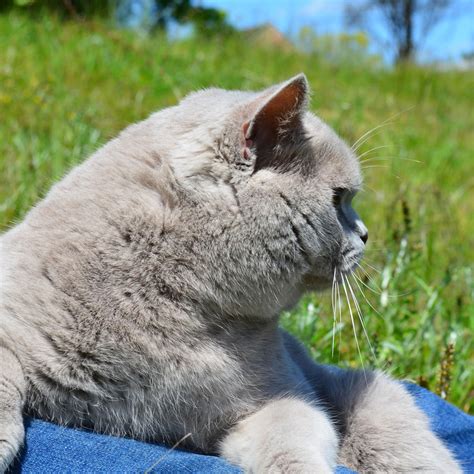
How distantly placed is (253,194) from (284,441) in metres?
0.50

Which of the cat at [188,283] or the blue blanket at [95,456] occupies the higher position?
the cat at [188,283]

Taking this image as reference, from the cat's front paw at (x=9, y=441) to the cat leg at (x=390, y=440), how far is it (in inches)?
30.8

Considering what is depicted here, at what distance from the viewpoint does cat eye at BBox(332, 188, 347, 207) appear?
1.61 meters

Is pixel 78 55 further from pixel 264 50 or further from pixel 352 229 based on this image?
pixel 352 229

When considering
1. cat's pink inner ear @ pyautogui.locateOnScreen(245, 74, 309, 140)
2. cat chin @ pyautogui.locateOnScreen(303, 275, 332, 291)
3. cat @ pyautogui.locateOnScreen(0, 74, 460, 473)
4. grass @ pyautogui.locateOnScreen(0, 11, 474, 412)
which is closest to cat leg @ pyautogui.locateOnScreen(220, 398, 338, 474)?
cat @ pyautogui.locateOnScreen(0, 74, 460, 473)

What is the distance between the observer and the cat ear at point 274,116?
1.45 metres

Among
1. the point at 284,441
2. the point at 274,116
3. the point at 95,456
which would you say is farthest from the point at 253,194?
the point at 95,456

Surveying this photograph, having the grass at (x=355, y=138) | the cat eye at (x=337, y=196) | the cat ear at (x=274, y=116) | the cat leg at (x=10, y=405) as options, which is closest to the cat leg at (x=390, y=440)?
the grass at (x=355, y=138)

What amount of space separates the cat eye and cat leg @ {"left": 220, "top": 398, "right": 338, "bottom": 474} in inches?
17.7

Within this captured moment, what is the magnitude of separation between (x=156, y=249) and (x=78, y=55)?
3.63m

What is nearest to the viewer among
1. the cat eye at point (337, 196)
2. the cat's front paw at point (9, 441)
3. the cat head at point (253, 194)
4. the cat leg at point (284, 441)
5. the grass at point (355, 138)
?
the cat's front paw at point (9, 441)

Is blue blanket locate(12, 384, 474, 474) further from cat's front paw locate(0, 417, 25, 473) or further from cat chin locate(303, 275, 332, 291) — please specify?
cat chin locate(303, 275, 332, 291)

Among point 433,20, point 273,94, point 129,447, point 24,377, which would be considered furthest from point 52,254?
point 433,20

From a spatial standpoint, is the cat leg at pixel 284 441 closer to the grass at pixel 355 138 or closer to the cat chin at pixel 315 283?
the cat chin at pixel 315 283
